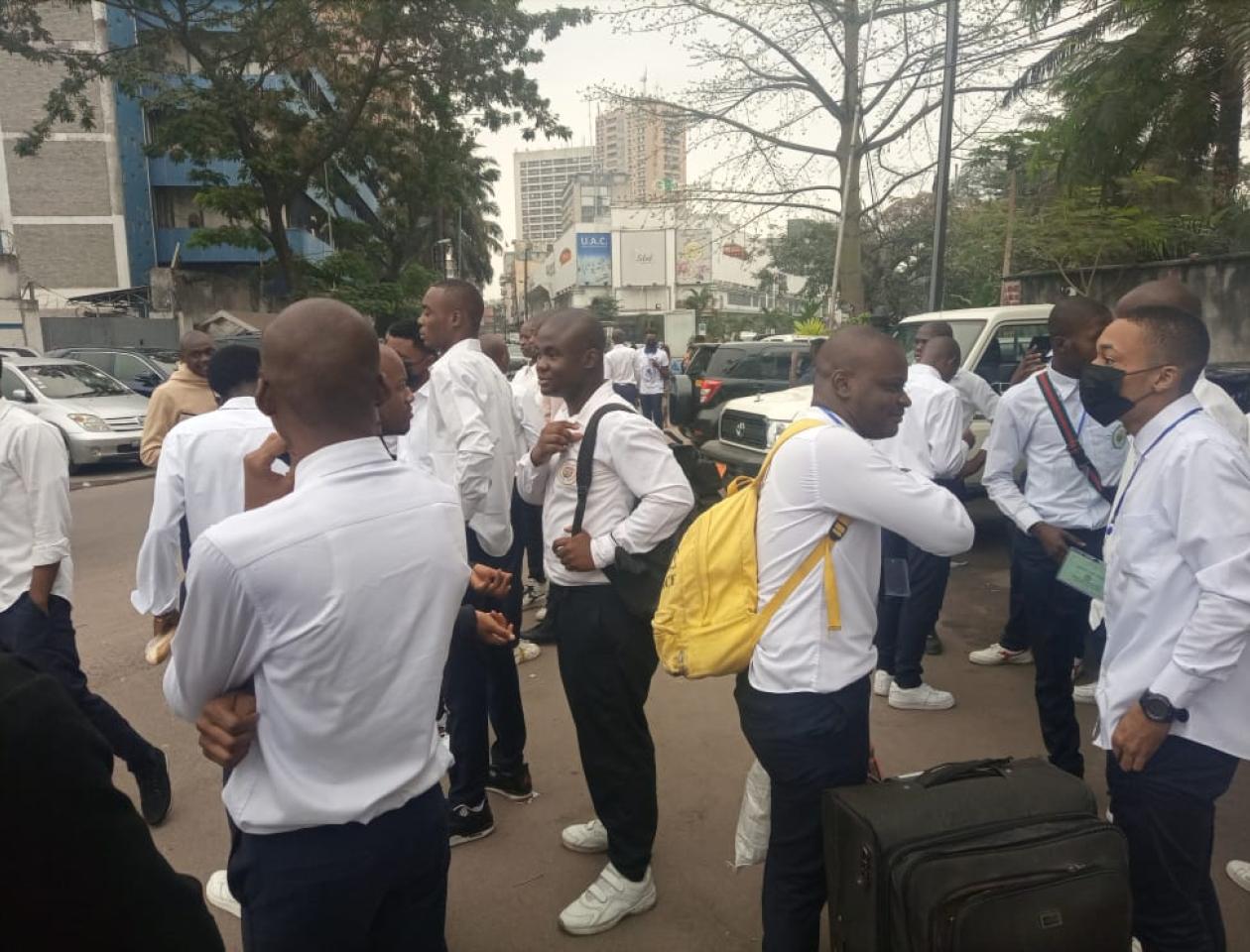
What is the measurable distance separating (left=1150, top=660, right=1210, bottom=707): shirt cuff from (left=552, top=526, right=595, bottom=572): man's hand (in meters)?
1.56

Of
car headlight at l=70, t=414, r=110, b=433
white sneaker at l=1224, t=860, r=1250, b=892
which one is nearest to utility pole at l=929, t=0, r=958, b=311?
white sneaker at l=1224, t=860, r=1250, b=892

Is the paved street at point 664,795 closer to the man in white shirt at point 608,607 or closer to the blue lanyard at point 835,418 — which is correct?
the man in white shirt at point 608,607

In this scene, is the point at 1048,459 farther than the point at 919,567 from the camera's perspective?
No

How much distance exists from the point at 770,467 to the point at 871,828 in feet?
2.84

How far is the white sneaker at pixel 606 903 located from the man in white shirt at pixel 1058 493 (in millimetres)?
1807

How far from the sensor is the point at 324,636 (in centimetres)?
152

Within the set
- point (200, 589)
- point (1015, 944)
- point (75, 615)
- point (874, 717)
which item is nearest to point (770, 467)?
point (1015, 944)

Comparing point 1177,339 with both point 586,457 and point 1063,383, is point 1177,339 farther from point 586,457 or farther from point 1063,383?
point 586,457

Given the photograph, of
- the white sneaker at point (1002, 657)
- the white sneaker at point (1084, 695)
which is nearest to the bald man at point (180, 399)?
the white sneaker at point (1002, 657)

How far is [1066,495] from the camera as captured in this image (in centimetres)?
364

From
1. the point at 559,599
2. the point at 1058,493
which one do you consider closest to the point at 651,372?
the point at 1058,493

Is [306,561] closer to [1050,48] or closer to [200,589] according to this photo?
[200,589]

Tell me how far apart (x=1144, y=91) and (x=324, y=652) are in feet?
55.7

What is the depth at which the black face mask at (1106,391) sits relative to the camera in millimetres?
2297
